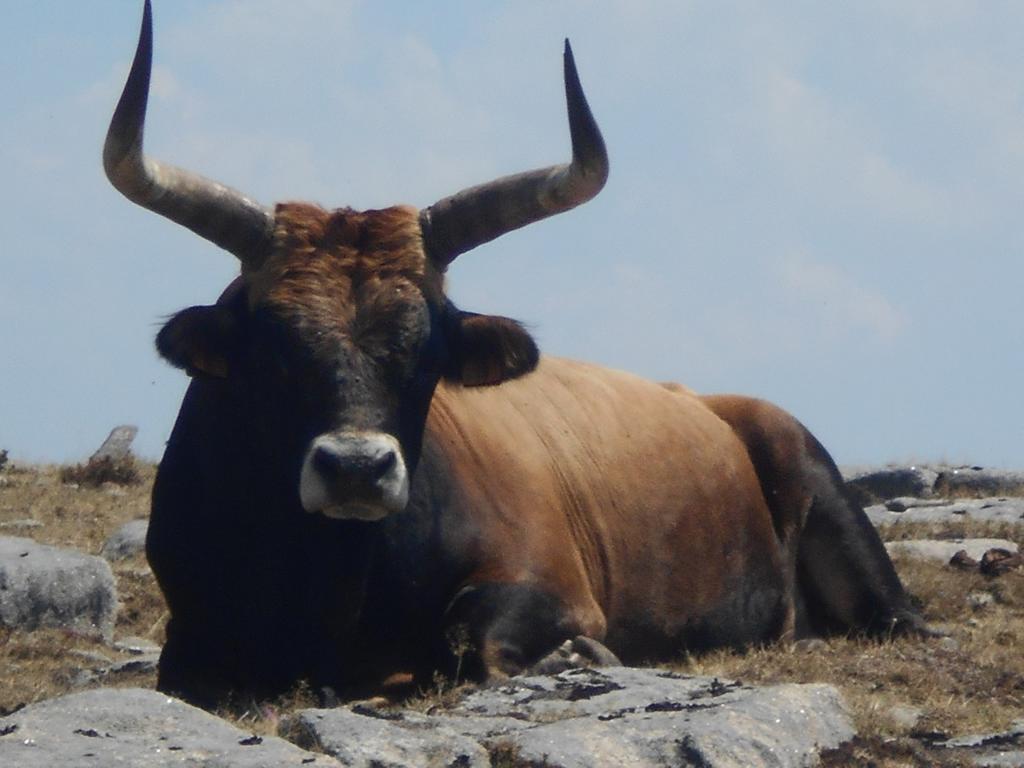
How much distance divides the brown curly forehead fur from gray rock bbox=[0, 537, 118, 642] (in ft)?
9.86

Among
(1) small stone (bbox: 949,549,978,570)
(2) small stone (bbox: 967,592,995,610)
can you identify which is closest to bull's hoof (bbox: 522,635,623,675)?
(2) small stone (bbox: 967,592,995,610)

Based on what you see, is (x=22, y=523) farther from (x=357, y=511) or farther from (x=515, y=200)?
(x=357, y=511)

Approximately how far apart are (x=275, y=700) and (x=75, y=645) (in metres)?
2.77

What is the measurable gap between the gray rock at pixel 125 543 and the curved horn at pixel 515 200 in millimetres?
5246

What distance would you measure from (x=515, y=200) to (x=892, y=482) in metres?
9.90

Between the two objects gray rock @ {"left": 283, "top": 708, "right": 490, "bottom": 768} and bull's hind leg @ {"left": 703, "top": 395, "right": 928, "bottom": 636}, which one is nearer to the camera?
gray rock @ {"left": 283, "top": 708, "right": 490, "bottom": 768}

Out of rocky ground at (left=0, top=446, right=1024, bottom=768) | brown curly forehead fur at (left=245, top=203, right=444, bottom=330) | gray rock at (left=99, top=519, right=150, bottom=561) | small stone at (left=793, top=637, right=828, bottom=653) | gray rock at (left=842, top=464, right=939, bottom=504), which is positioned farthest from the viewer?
gray rock at (left=842, top=464, right=939, bottom=504)

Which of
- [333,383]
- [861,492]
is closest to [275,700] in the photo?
[333,383]

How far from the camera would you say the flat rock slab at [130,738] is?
213 inches

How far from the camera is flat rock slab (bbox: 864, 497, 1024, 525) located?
14.5 meters

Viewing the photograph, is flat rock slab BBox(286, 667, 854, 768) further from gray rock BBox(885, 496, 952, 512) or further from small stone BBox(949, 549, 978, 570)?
gray rock BBox(885, 496, 952, 512)

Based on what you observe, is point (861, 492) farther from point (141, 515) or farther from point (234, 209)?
point (234, 209)

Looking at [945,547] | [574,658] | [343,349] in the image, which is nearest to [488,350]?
[343,349]

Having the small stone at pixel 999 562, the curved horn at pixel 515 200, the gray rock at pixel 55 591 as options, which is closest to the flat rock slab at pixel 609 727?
the curved horn at pixel 515 200
